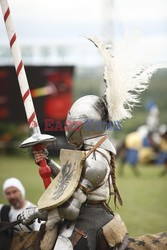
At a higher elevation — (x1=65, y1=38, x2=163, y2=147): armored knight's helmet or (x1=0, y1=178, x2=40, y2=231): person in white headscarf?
(x1=65, y1=38, x2=163, y2=147): armored knight's helmet

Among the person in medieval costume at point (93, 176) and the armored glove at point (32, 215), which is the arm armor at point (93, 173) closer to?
the person in medieval costume at point (93, 176)

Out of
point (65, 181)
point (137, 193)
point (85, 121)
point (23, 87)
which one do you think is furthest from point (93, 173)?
point (137, 193)

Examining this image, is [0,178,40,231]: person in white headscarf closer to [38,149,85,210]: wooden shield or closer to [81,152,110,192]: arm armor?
[38,149,85,210]: wooden shield

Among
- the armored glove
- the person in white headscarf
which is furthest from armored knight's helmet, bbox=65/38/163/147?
the person in white headscarf

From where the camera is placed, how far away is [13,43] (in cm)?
452

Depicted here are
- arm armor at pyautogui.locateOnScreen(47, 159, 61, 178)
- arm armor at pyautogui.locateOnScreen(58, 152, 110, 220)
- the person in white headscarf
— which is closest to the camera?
arm armor at pyautogui.locateOnScreen(58, 152, 110, 220)

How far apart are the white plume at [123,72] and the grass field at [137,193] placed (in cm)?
385

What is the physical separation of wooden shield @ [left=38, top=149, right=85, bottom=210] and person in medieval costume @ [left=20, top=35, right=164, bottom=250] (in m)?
0.01

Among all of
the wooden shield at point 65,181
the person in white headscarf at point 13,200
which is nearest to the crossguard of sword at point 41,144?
the wooden shield at point 65,181

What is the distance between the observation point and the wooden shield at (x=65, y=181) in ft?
13.5

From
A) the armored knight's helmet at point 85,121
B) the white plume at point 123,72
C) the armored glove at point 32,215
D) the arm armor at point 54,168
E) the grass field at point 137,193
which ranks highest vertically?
the white plume at point 123,72

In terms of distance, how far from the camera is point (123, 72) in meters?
4.37

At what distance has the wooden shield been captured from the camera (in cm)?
412

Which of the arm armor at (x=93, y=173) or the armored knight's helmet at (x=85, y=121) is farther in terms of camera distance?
the armored knight's helmet at (x=85, y=121)
